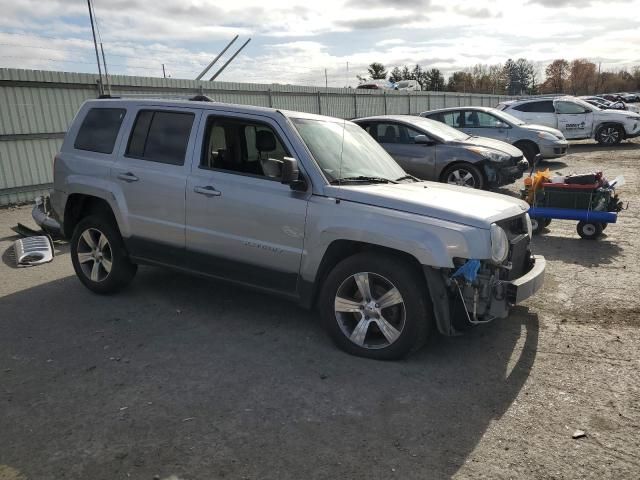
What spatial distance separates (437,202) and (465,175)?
6.62m

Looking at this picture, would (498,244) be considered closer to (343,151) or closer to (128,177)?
(343,151)

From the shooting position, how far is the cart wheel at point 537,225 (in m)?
8.02

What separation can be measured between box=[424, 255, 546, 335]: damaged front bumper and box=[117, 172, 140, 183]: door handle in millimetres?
2923

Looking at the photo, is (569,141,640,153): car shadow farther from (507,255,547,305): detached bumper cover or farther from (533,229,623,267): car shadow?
(507,255,547,305): detached bumper cover

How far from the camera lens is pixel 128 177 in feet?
17.1

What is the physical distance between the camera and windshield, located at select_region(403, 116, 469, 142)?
35.3ft

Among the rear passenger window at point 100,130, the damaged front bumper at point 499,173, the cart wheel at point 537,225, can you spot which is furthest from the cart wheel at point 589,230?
the rear passenger window at point 100,130

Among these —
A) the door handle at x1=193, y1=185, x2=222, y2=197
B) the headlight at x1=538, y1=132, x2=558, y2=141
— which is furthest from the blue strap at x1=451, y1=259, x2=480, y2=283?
the headlight at x1=538, y1=132, x2=558, y2=141

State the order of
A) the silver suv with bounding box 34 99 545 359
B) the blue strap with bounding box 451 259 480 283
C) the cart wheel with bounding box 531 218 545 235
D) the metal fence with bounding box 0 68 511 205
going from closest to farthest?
the blue strap with bounding box 451 259 480 283 → the silver suv with bounding box 34 99 545 359 → the cart wheel with bounding box 531 218 545 235 → the metal fence with bounding box 0 68 511 205

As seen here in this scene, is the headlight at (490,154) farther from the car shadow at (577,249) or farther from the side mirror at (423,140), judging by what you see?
the car shadow at (577,249)

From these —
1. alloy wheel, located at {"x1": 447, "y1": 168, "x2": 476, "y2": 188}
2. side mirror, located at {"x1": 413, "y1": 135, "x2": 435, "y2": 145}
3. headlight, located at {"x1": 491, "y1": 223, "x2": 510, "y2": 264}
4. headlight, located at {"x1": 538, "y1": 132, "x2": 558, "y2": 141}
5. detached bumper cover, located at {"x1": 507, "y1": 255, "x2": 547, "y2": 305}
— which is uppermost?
side mirror, located at {"x1": 413, "y1": 135, "x2": 435, "y2": 145}

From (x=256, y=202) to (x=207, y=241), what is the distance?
64cm

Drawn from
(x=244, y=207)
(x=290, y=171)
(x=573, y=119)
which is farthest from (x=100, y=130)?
(x=573, y=119)

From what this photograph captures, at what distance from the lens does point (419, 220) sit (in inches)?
153
